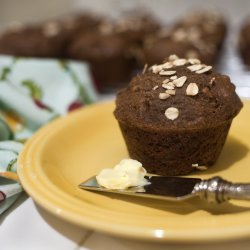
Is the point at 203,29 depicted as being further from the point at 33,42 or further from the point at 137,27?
the point at 33,42

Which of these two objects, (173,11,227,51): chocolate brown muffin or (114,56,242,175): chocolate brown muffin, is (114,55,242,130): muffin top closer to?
(114,56,242,175): chocolate brown muffin

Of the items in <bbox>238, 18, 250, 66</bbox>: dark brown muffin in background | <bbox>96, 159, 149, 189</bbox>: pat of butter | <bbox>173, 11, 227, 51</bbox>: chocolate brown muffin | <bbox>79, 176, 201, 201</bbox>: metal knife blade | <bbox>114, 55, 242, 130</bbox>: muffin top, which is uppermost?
<bbox>114, 55, 242, 130</bbox>: muffin top

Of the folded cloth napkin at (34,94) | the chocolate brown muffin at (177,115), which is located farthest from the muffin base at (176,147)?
the folded cloth napkin at (34,94)

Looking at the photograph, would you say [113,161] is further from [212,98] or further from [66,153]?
[212,98]

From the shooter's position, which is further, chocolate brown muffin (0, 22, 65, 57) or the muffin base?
chocolate brown muffin (0, 22, 65, 57)

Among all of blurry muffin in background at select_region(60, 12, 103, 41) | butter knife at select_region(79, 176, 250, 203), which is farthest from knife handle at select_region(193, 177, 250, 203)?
blurry muffin in background at select_region(60, 12, 103, 41)
